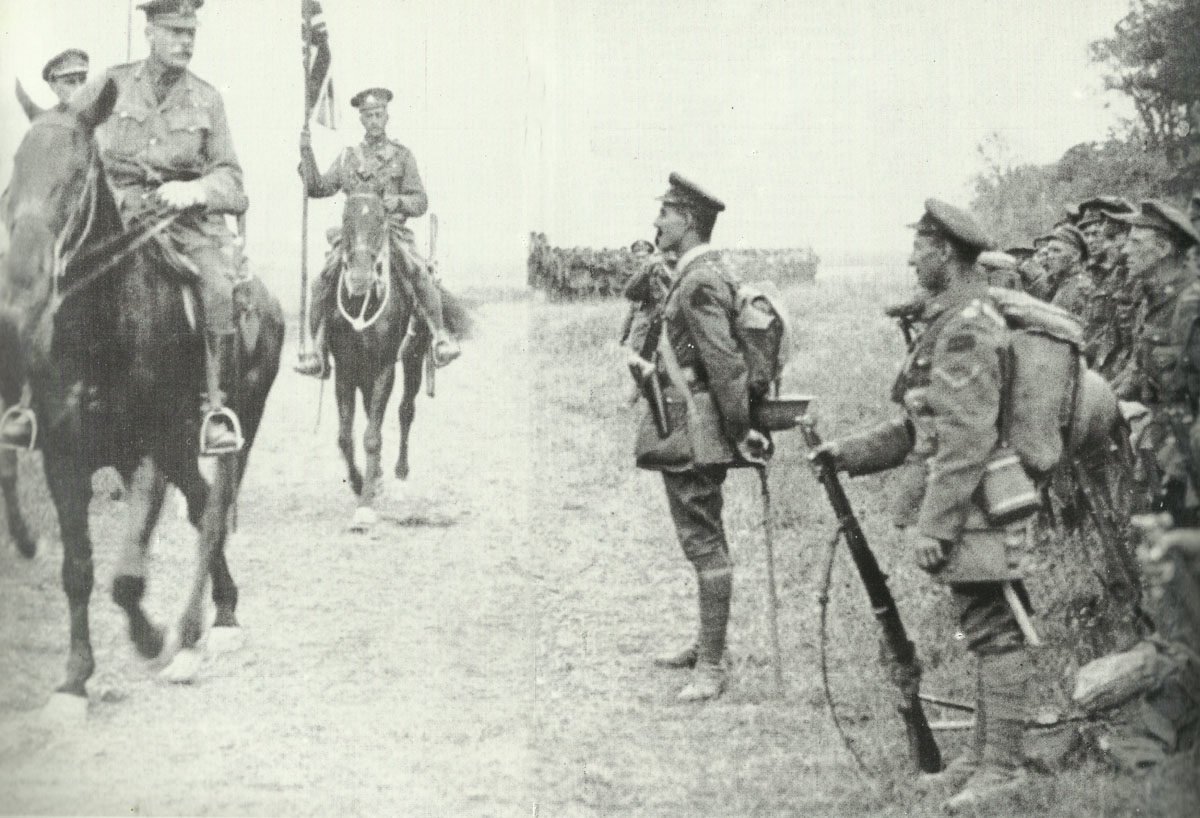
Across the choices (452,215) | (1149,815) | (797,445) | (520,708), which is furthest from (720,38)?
(1149,815)

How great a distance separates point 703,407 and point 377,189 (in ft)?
6.27

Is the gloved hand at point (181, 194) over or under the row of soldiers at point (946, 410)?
over

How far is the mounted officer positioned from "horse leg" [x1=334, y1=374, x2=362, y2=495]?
0.51 metres

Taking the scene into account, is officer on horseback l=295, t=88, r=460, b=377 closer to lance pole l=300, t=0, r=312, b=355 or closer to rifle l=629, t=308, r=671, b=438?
lance pole l=300, t=0, r=312, b=355

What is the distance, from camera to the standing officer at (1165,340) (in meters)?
5.09

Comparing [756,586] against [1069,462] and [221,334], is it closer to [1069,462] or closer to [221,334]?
[1069,462]

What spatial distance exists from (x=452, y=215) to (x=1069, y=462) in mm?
3005

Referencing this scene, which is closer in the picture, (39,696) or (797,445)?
(39,696)

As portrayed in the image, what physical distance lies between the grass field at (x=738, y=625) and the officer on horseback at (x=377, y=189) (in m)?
0.70

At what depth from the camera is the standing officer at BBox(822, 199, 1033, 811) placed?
4.85 m

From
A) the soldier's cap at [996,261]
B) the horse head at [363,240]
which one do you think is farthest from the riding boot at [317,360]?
the soldier's cap at [996,261]

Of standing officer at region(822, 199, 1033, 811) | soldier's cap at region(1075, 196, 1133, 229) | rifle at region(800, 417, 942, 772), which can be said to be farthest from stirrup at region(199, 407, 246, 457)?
soldier's cap at region(1075, 196, 1133, 229)

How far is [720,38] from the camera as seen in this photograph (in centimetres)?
670

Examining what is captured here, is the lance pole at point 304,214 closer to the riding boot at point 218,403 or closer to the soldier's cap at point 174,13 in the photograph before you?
the riding boot at point 218,403
